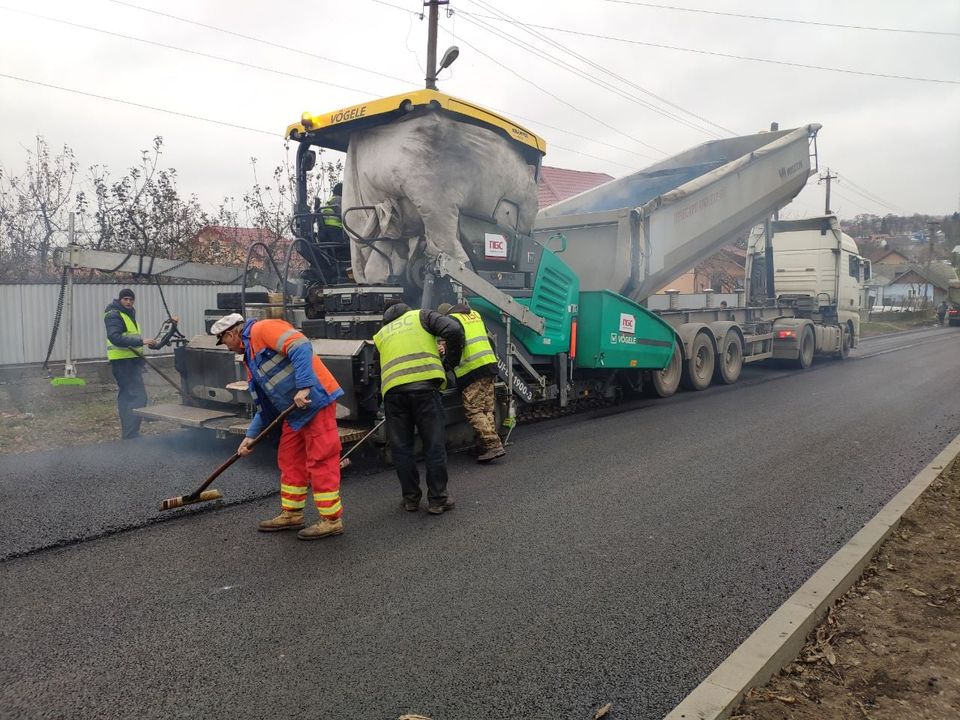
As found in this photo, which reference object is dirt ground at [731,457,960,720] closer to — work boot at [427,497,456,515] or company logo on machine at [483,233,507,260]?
work boot at [427,497,456,515]

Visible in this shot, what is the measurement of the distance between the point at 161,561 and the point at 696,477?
390 centimetres

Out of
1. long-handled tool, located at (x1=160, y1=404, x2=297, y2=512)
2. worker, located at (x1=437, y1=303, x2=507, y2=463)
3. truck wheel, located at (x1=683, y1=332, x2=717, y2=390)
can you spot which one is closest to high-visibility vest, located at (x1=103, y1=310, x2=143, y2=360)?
long-handled tool, located at (x1=160, y1=404, x2=297, y2=512)

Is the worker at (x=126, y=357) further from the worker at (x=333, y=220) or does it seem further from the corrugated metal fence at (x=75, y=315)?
the corrugated metal fence at (x=75, y=315)

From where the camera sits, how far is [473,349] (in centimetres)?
614

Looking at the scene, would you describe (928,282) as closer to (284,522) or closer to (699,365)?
(699,365)

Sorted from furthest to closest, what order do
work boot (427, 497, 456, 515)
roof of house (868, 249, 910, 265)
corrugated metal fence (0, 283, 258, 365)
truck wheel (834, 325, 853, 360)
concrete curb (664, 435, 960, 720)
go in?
roof of house (868, 249, 910, 265)
truck wheel (834, 325, 853, 360)
corrugated metal fence (0, 283, 258, 365)
work boot (427, 497, 456, 515)
concrete curb (664, 435, 960, 720)

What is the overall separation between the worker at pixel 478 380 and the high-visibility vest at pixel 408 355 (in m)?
0.98

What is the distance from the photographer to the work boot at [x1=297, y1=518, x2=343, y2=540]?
4402mm

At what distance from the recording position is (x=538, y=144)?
302 inches

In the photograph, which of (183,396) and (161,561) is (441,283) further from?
(161,561)

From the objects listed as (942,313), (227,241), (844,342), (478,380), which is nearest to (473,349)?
(478,380)

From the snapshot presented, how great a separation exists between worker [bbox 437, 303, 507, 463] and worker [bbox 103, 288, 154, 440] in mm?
3479

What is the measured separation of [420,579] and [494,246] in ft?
13.7

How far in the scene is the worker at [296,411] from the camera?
4434 mm
